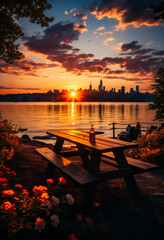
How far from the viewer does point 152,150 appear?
8023 millimetres

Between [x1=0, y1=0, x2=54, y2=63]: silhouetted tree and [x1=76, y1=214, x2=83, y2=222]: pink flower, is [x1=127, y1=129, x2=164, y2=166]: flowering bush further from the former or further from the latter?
[x1=0, y1=0, x2=54, y2=63]: silhouetted tree

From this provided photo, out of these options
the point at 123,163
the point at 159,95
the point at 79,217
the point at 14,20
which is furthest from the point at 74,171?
the point at 159,95

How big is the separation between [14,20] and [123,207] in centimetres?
792

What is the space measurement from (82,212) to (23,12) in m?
7.19

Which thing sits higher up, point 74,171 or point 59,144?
point 59,144

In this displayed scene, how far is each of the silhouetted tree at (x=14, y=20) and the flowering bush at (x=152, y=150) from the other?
6856 millimetres

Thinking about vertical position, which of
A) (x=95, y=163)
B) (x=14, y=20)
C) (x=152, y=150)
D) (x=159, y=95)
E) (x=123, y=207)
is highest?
(x=14, y=20)

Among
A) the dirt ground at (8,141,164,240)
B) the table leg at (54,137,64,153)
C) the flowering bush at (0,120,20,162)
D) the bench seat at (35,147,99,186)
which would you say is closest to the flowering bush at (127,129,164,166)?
the dirt ground at (8,141,164,240)

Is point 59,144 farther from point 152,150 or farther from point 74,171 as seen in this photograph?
Result: point 152,150

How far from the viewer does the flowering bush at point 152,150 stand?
737 cm

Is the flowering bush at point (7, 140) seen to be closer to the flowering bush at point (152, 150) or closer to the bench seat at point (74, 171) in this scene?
the bench seat at point (74, 171)

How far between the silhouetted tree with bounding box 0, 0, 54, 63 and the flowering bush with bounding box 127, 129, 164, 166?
6.86m

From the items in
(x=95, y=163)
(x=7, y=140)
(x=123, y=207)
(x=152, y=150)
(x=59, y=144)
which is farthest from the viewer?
(x=152, y=150)

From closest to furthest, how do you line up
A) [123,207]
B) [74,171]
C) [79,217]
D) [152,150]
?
[79,217] → [123,207] → [74,171] → [152,150]
